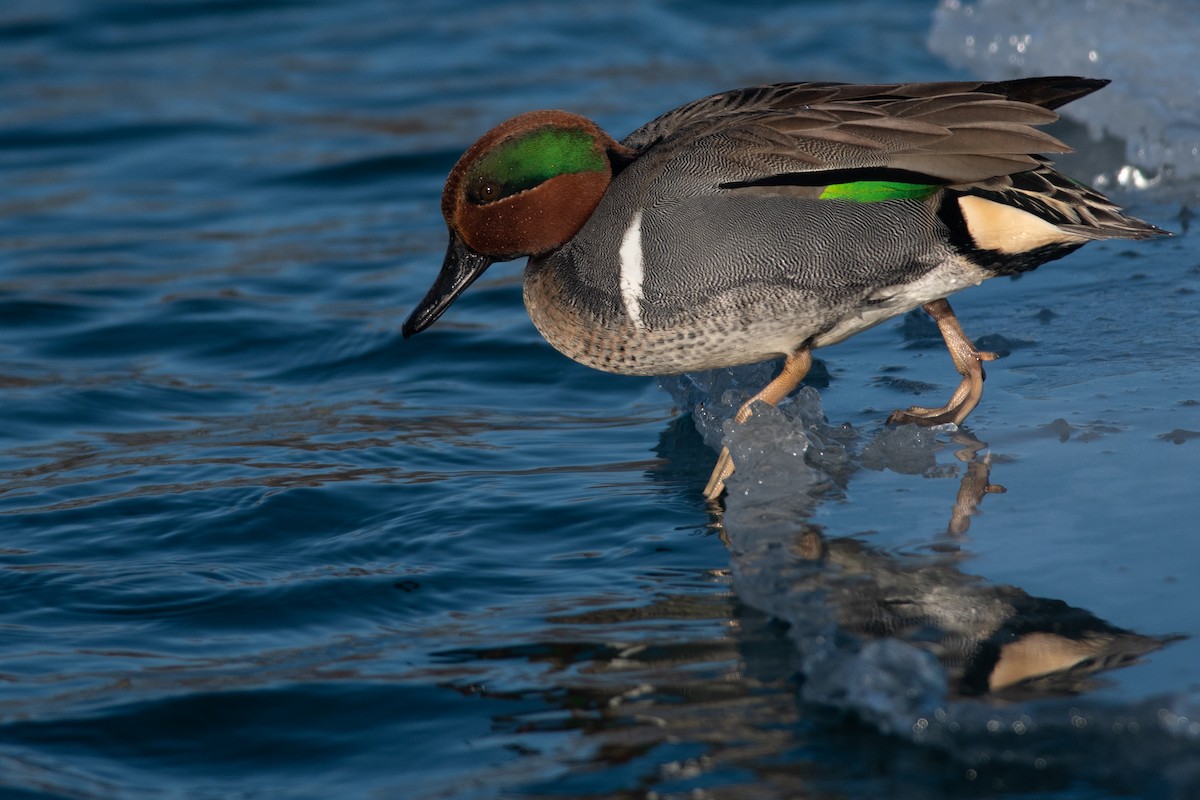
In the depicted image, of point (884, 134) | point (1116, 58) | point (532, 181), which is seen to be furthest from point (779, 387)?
point (1116, 58)

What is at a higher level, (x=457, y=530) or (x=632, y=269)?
(x=632, y=269)

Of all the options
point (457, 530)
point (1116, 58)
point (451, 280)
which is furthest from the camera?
point (1116, 58)

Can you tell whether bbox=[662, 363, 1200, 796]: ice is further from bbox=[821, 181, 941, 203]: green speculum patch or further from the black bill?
the black bill

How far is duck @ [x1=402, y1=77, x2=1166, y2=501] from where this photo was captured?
3.97 metres

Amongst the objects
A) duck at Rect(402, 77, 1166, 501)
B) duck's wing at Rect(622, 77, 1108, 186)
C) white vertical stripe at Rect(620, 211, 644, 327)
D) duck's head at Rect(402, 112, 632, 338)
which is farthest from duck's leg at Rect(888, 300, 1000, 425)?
duck's head at Rect(402, 112, 632, 338)

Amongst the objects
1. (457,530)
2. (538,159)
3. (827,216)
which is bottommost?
(457,530)

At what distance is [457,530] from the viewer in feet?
14.4

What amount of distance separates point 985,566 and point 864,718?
0.71 m

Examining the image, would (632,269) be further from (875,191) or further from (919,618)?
(919,618)

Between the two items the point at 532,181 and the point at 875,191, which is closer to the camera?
the point at 875,191

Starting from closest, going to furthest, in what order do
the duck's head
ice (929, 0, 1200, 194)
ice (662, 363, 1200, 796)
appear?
ice (662, 363, 1200, 796) < the duck's head < ice (929, 0, 1200, 194)

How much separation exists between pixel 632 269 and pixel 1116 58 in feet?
14.6

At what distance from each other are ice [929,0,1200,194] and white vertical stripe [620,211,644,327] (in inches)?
136

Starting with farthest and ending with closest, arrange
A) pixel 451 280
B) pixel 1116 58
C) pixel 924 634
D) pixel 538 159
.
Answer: pixel 1116 58
pixel 451 280
pixel 538 159
pixel 924 634
